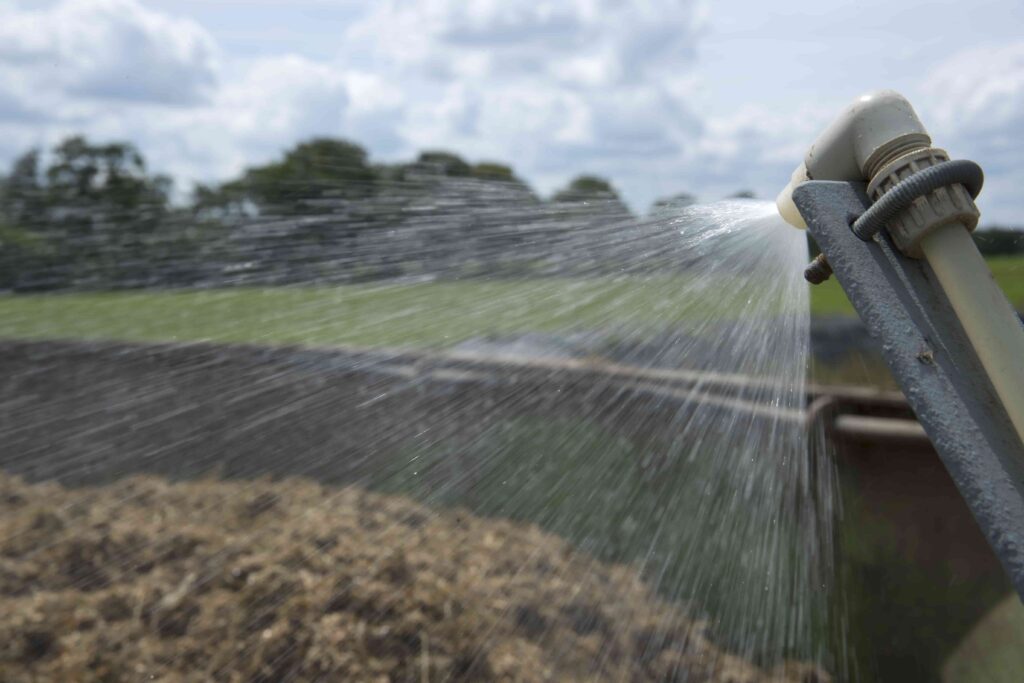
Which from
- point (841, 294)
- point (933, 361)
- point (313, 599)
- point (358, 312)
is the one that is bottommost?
point (313, 599)

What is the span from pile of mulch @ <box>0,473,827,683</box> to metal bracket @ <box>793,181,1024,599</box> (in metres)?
1.57

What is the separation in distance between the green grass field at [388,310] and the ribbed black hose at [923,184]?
499mm

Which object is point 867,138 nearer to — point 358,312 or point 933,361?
point 933,361

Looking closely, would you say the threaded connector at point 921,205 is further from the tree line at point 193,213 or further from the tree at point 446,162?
the tree at point 446,162

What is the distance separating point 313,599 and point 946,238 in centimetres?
190

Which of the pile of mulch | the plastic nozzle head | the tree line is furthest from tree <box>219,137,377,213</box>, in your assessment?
the plastic nozzle head

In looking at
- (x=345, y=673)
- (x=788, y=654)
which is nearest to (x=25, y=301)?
(x=345, y=673)

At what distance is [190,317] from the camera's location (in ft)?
15.7

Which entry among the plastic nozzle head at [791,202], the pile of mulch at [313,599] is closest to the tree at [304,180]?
the pile of mulch at [313,599]

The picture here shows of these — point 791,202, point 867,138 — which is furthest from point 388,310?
point 867,138

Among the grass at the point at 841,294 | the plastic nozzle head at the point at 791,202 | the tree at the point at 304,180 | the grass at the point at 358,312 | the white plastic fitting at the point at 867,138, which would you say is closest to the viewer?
the white plastic fitting at the point at 867,138

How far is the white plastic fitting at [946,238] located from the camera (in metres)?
1.00

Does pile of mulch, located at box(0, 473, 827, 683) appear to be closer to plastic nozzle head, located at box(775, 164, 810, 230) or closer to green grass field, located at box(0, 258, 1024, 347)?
green grass field, located at box(0, 258, 1024, 347)

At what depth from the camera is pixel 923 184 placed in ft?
3.30
